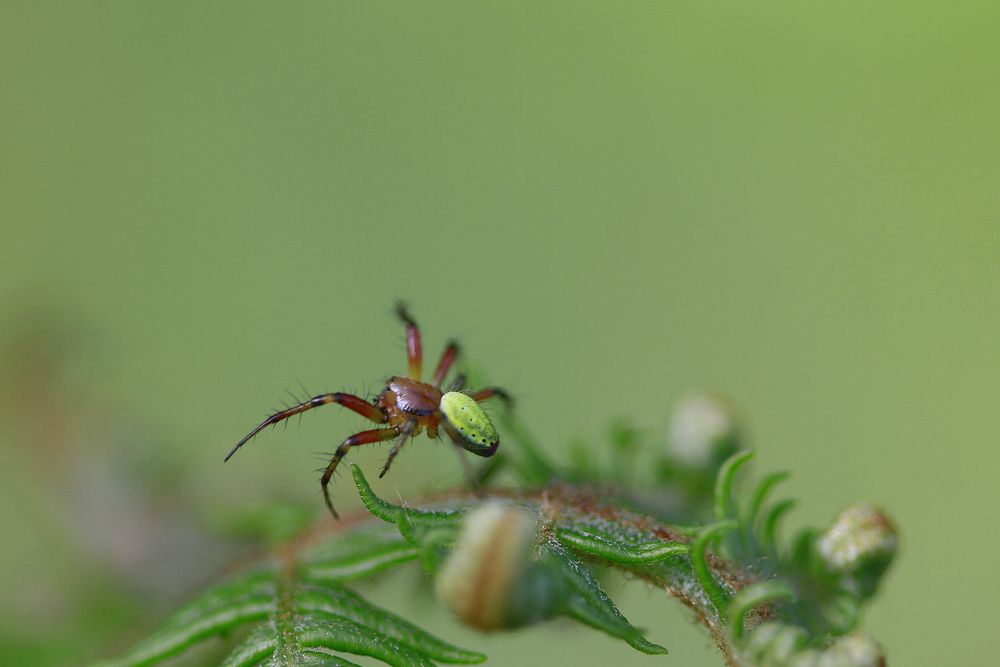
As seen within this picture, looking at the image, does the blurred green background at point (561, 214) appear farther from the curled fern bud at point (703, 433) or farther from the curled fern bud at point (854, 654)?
the curled fern bud at point (854, 654)

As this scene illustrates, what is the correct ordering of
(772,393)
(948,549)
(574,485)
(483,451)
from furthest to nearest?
(772,393)
(948,549)
(483,451)
(574,485)

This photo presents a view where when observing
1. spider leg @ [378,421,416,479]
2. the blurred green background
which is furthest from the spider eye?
the blurred green background

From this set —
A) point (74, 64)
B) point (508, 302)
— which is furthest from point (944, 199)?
point (74, 64)

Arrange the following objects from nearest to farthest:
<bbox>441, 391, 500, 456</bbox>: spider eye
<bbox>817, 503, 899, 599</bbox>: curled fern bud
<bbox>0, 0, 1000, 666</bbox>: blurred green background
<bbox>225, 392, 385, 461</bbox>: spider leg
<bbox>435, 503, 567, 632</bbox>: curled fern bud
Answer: <bbox>435, 503, 567, 632</bbox>: curled fern bud → <bbox>817, 503, 899, 599</bbox>: curled fern bud → <bbox>441, 391, 500, 456</bbox>: spider eye → <bbox>225, 392, 385, 461</bbox>: spider leg → <bbox>0, 0, 1000, 666</bbox>: blurred green background

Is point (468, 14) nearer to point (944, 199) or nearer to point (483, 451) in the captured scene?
point (944, 199)

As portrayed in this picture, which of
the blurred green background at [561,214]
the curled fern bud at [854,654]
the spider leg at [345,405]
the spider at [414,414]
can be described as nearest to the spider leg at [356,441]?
the spider at [414,414]

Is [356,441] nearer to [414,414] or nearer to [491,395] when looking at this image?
[414,414]

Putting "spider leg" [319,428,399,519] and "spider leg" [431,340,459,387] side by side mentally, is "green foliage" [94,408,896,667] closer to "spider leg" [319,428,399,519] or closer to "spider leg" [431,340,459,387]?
"spider leg" [319,428,399,519]
